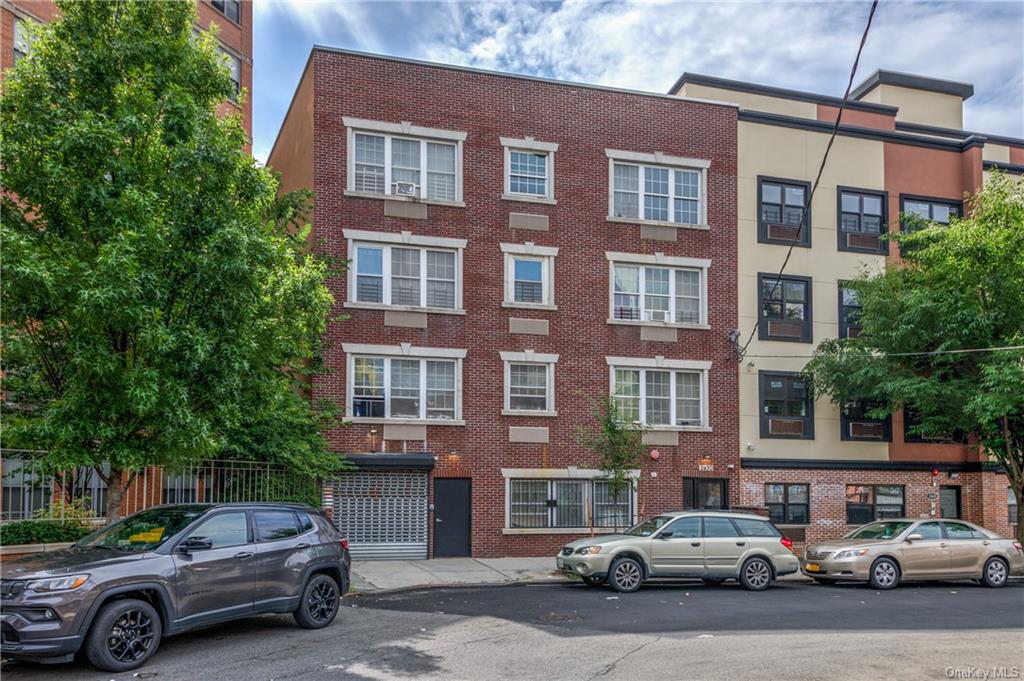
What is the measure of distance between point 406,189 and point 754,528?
12.1 meters

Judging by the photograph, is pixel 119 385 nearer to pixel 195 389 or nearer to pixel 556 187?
pixel 195 389

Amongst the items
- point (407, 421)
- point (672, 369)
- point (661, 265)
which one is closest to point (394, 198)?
point (407, 421)

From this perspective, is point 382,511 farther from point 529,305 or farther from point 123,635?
point 123,635

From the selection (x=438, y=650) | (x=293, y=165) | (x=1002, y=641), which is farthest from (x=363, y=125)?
(x=1002, y=641)

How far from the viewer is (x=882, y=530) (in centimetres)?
2011

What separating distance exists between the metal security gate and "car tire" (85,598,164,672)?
12.5 meters

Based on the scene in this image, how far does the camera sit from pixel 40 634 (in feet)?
31.0

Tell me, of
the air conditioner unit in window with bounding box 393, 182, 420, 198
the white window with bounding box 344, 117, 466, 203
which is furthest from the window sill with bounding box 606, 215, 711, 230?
the air conditioner unit in window with bounding box 393, 182, 420, 198

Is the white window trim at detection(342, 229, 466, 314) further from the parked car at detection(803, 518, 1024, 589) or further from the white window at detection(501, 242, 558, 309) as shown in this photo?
the parked car at detection(803, 518, 1024, 589)

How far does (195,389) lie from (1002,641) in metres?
11.3

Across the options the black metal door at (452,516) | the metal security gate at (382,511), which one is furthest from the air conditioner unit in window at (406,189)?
the black metal door at (452,516)

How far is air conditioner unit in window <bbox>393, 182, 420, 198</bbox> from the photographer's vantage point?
80.1 ft

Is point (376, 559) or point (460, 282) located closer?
point (376, 559)

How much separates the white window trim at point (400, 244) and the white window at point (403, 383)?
39.0 inches
